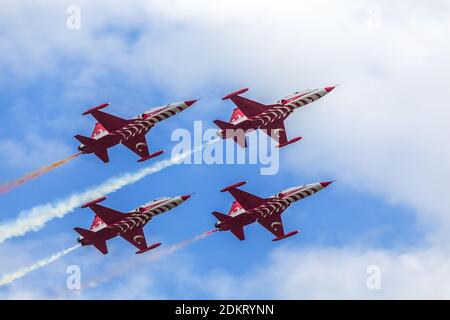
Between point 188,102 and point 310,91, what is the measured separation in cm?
1299

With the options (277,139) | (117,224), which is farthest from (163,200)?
(277,139)

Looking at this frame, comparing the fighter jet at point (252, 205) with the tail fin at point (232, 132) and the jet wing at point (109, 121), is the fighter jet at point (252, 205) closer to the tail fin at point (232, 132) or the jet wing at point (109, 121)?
the tail fin at point (232, 132)

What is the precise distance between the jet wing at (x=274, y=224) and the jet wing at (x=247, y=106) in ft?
36.9

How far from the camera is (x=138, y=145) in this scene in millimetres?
153500

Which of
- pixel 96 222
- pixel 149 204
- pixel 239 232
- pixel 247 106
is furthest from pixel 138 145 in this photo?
pixel 239 232

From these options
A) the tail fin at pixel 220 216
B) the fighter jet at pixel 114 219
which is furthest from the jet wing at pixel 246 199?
the fighter jet at pixel 114 219

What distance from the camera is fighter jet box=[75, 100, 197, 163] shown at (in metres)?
149

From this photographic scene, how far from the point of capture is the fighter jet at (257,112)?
149625 mm

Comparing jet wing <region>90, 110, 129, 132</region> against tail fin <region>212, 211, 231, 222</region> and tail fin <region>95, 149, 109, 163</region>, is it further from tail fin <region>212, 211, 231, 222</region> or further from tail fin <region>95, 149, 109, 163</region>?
tail fin <region>212, 211, 231, 222</region>

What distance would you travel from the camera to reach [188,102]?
491 ft

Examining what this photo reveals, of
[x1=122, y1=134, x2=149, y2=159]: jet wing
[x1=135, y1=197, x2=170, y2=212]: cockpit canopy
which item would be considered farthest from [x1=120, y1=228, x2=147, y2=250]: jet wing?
[x1=122, y1=134, x2=149, y2=159]: jet wing

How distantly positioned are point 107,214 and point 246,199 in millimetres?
14496
